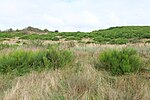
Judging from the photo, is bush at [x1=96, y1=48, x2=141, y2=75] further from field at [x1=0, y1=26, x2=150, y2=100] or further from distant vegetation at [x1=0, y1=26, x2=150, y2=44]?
distant vegetation at [x1=0, y1=26, x2=150, y2=44]

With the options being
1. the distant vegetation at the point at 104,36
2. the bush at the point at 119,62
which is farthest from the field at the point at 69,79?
the distant vegetation at the point at 104,36

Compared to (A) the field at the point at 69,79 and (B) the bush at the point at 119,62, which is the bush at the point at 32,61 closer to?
(A) the field at the point at 69,79

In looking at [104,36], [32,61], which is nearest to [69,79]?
[32,61]

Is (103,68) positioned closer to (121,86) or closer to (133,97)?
(121,86)

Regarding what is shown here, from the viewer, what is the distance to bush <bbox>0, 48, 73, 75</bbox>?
6.58m

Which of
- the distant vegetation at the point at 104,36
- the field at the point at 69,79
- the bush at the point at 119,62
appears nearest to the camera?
the field at the point at 69,79

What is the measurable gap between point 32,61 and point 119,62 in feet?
7.99

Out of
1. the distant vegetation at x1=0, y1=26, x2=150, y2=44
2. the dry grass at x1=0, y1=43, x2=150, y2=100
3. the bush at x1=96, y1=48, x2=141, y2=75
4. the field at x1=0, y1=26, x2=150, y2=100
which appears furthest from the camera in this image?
the distant vegetation at x1=0, y1=26, x2=150, y2=44

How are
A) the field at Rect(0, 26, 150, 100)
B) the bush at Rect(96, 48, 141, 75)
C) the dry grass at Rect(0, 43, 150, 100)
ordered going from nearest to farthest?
the dry grass at Rect(0, 43, 150, 100) → the field at Rect(0, 26, 150, 100) → the bush at Rect(96, 48, 141, 75)

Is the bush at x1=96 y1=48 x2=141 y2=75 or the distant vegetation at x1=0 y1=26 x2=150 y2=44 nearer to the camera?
the bush at x1=96 y1=48 x2=141 y2=75

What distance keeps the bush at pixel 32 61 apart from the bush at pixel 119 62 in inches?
44.2

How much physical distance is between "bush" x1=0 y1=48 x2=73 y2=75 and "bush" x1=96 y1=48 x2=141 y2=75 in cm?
112

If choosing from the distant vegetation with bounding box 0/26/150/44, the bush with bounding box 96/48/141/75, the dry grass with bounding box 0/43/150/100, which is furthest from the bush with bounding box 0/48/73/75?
the distant vegetation with bounding box 0/26/150/44

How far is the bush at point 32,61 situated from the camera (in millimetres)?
6578
